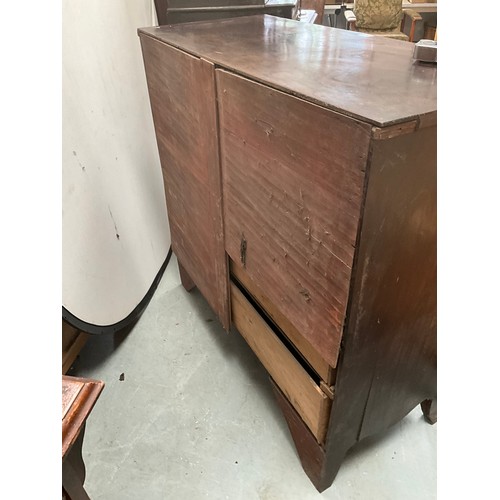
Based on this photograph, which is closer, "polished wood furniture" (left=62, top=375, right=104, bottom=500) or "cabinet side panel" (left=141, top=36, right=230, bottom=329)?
"polished wood furniture" (left=62, top=375, right=104, bottom=500)

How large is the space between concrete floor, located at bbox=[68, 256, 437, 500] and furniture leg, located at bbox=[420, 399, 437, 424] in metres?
0.03

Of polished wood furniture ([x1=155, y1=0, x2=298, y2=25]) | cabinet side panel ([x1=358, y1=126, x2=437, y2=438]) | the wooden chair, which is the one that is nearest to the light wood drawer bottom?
cabinet side panel ([x1=358, y1=126, x2=437, y2=438])

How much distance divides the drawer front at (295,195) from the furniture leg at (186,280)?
2.32ft

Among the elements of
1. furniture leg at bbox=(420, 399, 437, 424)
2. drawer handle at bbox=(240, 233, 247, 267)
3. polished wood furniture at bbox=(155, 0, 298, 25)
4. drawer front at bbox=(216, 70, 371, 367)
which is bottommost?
furniture leg at bbox=(420, 399, 437, 424)

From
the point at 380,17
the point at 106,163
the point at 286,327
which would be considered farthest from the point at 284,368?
the point at 380,17

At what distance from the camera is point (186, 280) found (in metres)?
1.68

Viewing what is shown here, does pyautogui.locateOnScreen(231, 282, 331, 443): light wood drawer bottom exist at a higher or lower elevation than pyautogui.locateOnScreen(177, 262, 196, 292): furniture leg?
higher

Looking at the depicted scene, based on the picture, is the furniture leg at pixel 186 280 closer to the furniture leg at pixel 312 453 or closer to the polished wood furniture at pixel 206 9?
the furniture leg at pixel 312 453

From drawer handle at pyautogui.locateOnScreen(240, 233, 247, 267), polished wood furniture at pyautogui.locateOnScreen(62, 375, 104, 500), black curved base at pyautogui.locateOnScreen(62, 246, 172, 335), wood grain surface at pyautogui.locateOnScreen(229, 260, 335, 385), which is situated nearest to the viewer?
polished wood furniture at pyautogui.locateOnScreen(62, 375, 104, 500)

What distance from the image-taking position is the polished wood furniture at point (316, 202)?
0.59 meters

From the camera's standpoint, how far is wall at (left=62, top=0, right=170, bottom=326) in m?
1.19

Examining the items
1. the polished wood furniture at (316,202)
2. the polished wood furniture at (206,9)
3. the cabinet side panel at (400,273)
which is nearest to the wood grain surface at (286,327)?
the polished wood furniture at (316,202)

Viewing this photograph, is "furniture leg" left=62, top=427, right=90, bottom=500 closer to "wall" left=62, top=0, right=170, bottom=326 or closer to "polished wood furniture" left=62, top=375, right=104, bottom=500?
"polished wood furniture" left=62, top=375, right=104, bottom=500

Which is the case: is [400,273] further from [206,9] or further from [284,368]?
[206,9]
